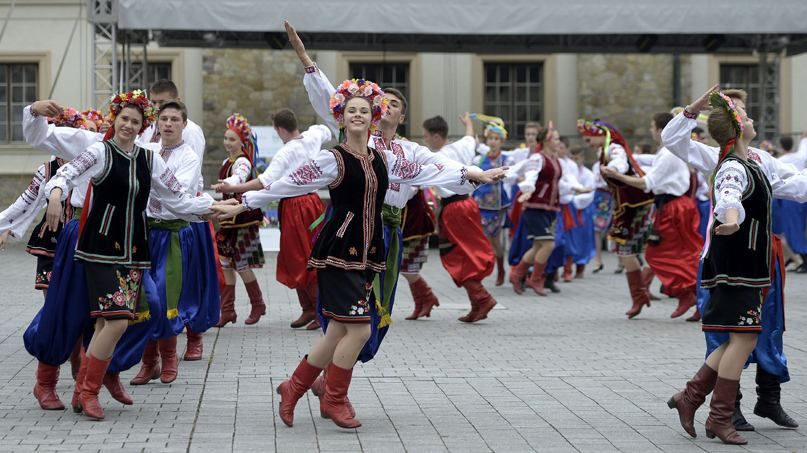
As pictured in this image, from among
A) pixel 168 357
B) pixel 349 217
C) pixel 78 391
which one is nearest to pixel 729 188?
pixel 349 217

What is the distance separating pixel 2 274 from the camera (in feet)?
53.7

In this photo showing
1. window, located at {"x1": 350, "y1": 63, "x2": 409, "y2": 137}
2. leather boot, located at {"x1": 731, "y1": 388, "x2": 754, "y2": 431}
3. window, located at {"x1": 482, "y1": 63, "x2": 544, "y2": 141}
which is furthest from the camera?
window, located at {"x1": 482, "y1": 63, "x2": 544, "y2": 141}

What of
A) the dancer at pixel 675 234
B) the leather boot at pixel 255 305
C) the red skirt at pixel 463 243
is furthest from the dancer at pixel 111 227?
the dancer at pixel 675 234

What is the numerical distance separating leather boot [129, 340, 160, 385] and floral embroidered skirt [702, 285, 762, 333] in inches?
131

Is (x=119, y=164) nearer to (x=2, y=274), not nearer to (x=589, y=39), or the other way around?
(x=2, y=274)

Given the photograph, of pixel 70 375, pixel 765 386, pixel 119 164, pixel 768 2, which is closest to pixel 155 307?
pixel 119 164

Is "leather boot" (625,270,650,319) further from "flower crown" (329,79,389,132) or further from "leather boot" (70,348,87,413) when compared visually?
"leather boot" (70,348,87,413)

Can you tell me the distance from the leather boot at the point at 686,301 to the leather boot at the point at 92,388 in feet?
20.4

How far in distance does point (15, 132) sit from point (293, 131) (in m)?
17.1

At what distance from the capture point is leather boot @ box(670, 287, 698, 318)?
36.8 feet

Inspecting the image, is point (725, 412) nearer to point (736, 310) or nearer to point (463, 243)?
point (736, 310)

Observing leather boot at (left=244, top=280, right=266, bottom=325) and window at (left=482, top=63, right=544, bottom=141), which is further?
window at (left=482, top=63, right=544, bottom=141)

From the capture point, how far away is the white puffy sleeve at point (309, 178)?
612 cm

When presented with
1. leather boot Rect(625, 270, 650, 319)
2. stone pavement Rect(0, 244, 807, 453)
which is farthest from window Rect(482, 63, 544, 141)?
stone pavement Rect(0, 244, 807, 453)
